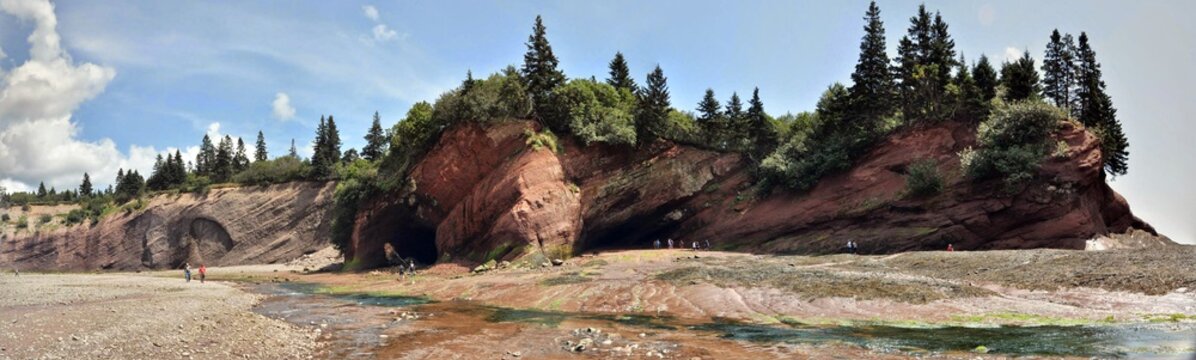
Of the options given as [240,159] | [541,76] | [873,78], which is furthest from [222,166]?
[873,78]

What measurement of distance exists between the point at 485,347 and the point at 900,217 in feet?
115

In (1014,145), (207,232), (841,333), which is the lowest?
(841,333)

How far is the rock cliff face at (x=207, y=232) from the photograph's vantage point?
91.2m

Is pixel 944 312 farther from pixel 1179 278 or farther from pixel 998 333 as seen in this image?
pixel 1179 278

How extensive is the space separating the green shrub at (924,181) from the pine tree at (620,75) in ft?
127

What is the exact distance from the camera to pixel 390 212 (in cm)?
6225

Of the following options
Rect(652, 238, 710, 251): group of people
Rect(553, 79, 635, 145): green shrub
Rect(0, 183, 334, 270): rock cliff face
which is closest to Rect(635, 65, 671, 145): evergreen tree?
Rect(553, 79, 635, 145): green shrub

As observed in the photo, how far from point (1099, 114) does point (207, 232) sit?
10942 cm

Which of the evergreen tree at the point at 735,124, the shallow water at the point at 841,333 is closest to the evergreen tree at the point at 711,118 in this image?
the evergreen tree at the point at 735,124

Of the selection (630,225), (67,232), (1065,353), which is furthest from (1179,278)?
(67,232)

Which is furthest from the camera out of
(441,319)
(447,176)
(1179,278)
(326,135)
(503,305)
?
(326,135)

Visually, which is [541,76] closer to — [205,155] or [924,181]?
[924,181]

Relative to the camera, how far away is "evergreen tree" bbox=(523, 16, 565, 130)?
2271 inches

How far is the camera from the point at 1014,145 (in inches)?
1592
